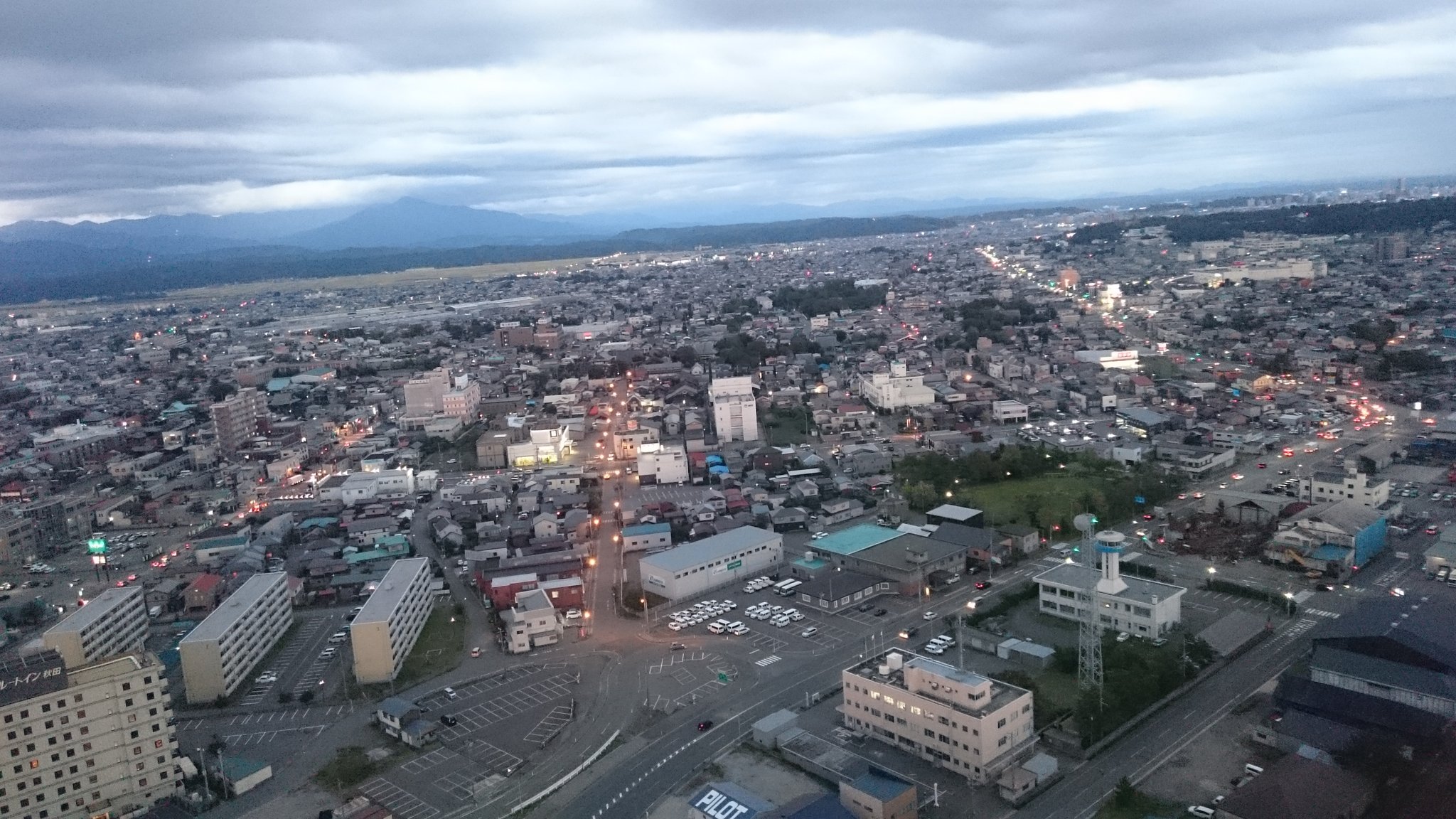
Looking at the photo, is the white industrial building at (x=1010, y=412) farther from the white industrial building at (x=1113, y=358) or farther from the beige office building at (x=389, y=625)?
the beige office building at (x=389, y=625)

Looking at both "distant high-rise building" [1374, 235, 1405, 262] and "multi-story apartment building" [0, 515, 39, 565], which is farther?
"distant high-rise building" [1374, 235, 1405, 262]

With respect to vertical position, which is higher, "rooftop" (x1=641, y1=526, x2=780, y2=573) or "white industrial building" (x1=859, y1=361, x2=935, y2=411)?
"white industrial building" (x1=859, y1=361, x2=935, y2=411)

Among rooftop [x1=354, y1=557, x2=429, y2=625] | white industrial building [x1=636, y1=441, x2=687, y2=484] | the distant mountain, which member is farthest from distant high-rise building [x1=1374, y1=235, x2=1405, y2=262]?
the distant mountain

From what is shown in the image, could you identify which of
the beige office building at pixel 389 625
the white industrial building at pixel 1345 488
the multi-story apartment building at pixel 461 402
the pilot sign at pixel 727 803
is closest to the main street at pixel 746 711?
the pilot sign at pixel 727 803

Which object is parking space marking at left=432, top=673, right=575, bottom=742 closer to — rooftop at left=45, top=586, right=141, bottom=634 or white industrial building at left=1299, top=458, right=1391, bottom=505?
rooftop at left=45, top=586, right=141, bottom=634

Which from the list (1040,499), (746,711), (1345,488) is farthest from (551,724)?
(1345,488)

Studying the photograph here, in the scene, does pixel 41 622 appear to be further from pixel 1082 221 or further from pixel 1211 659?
pixel 1082 221

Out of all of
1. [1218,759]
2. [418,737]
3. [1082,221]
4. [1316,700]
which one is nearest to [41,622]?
[418,737]
